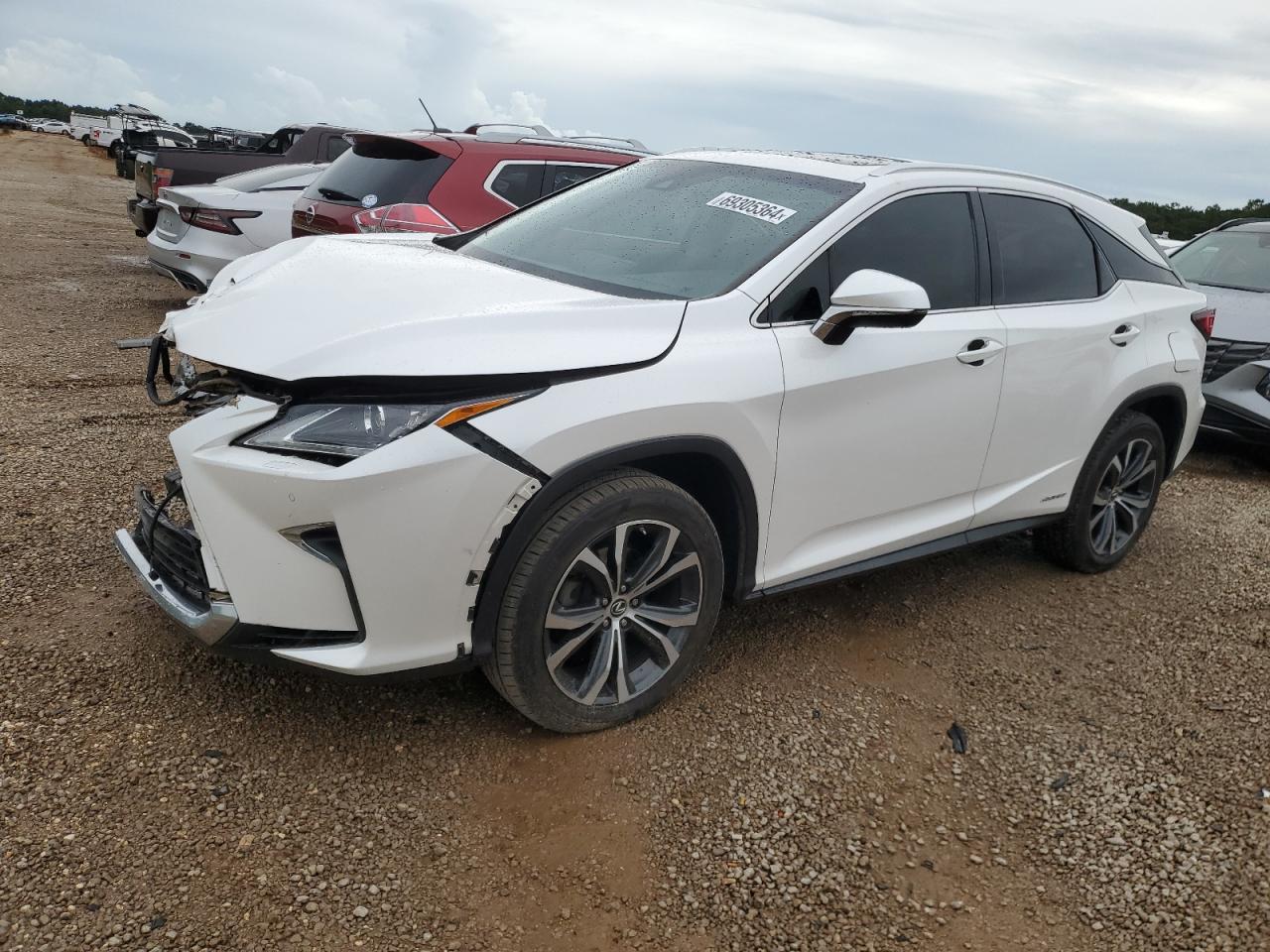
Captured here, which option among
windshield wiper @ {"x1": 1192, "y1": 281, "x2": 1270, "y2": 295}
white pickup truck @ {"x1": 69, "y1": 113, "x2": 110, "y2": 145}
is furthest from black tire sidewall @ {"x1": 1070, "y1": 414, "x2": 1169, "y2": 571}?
white pickup truck @ {"x1": 69, "y1": 113, "x2": 110, "y2": 145}

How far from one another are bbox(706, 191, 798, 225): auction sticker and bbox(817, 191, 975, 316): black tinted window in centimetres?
23

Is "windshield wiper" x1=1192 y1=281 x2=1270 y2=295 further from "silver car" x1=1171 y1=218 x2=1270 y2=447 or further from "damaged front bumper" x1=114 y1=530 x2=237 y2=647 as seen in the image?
"damaged front bumper" x1=114 y1=530 x2=237 y2=647

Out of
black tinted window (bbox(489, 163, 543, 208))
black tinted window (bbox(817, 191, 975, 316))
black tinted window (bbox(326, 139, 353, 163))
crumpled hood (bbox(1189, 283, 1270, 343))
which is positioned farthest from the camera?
black tinted window (bbox(326, 139, 353, 163))

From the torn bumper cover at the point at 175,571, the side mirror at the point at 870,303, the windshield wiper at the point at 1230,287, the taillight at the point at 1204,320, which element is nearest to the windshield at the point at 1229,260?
the windshield wiper at the point at 1230,287

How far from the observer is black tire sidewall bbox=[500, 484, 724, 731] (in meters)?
2.68

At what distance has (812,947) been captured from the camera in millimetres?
2404

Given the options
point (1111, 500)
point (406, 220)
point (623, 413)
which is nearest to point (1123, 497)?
point (1111, 500)

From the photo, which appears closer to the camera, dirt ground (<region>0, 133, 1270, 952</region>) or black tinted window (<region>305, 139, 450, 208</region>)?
dirt ground (<region>0, 133, 1270, 952</region>)

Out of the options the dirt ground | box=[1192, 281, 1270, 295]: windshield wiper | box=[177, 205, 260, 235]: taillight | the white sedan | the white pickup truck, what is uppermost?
box=[1192, 281, 1270, 295]: windshield wiper

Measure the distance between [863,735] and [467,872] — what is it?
1373mm

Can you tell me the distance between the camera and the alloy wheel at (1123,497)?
14.9 feet

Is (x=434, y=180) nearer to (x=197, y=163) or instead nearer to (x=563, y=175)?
(x=563, y=175)

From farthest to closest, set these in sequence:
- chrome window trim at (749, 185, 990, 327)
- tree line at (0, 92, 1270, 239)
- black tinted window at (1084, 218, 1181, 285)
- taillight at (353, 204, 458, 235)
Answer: tree line at (0, 92, 1270, 239) → taillight at (353, 204, 458, 235) → black tinted window at (1084, 218, 1181, 285) → chrome window trim at (749, 185, 990, 327)

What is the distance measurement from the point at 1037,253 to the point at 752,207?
132 cm
